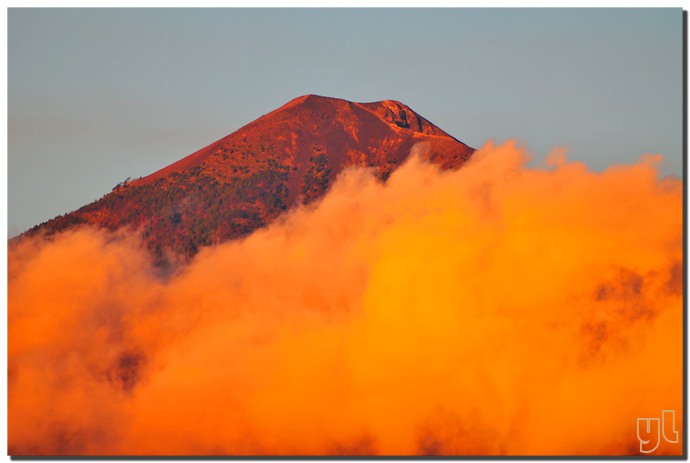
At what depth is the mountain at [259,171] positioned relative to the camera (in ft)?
212

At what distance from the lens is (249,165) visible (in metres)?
72.6

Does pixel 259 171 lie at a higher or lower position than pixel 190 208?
higher

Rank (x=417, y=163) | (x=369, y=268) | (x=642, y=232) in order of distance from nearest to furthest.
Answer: (x=642, y=232), (x=369, y=268), (x=417, y=163)

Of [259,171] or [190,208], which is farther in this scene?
[259,171]

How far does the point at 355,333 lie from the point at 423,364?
621 cm

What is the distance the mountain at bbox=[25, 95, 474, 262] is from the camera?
64750 millimetres

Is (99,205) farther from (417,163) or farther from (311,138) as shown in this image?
(417,163)

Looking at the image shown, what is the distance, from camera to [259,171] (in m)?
72.1

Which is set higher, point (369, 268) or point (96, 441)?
point (369, 268)

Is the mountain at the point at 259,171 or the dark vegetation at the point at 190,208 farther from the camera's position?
the mountain at the point at 259,171

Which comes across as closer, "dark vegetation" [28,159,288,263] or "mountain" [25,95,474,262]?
"dark vegetation" [28,159,288,263]

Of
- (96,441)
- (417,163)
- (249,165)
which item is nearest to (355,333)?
(96,441)

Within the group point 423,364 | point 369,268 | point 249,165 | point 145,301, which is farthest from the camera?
point 249,165

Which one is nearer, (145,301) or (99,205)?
(145,301)
